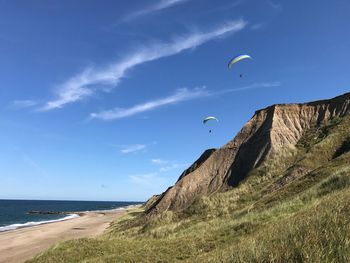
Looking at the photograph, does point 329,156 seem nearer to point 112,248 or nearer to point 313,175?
point 313,175

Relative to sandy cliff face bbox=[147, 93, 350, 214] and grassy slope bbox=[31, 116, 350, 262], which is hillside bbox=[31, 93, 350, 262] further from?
sandy cliff face bbox=[147, 93, 350, 214]

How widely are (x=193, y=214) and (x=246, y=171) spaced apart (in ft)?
42.6

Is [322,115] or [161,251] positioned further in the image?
[322,115]

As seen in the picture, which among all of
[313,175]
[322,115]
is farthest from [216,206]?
[322,115]

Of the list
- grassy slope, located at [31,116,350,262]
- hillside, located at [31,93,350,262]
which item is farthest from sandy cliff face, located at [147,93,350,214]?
grassy slope, located at [31,116,350,262]

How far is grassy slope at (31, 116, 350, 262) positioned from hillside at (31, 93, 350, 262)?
4 centimetres

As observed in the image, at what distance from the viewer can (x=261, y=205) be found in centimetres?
2948

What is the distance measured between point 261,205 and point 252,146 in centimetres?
2486

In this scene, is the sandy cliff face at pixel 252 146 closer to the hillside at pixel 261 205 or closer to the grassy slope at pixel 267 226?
the hillside at pixel 261 205

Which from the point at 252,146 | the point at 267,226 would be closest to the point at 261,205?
the point at 267,226

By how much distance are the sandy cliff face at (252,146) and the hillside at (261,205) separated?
0.45 ft

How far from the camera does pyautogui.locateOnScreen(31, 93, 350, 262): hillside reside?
8.16m

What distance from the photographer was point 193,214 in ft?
129

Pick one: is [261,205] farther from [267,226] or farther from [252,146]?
[252,146]
